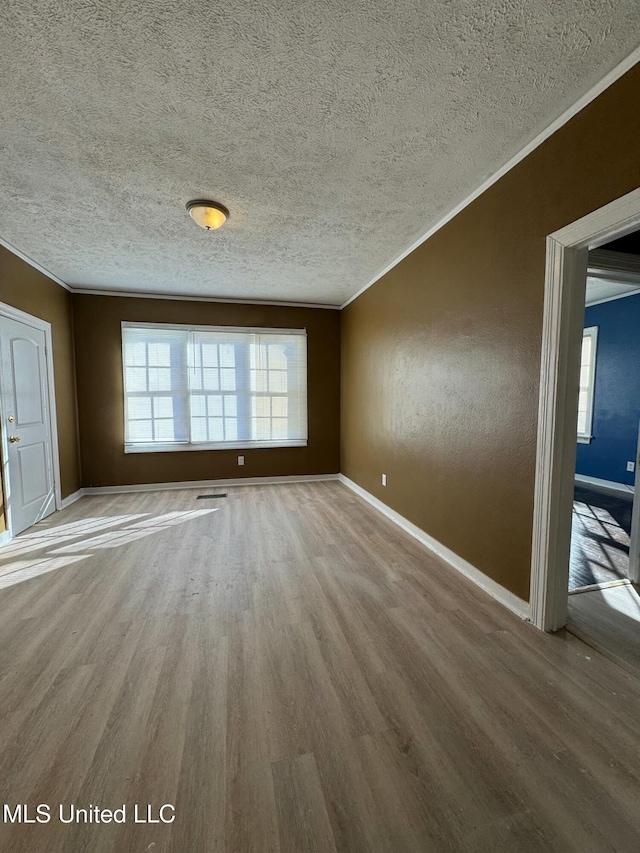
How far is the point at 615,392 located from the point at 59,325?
7.32m

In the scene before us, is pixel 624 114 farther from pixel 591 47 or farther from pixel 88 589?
pixel 88 589

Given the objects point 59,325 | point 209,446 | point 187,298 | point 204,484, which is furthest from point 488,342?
point 59,325

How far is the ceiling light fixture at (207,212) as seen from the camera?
242cm

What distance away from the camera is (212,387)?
487 centimetres

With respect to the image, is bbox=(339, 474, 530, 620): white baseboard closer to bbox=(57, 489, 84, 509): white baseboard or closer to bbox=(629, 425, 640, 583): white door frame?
bbox=(629, 425, 640, 583): white door frame

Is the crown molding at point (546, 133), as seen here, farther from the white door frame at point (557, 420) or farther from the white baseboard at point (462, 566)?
the white baseboard at point (462, 566)

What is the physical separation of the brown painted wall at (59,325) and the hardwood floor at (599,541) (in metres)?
5.17

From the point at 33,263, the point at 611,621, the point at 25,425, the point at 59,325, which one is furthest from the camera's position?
the point at 59,325

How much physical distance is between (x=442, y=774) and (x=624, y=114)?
8.64 feet

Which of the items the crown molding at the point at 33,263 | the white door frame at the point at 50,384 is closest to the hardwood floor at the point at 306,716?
the white door frame at the point at 50,384

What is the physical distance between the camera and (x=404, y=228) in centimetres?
282

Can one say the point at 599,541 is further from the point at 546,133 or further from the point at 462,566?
the point at 546,133

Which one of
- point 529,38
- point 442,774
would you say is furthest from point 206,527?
point 529,38

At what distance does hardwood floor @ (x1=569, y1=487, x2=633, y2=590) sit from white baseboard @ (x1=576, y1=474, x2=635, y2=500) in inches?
11.6
